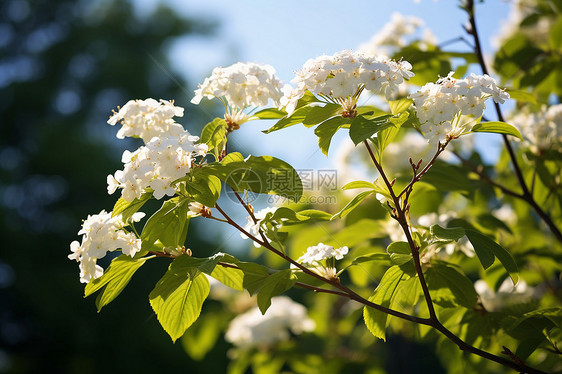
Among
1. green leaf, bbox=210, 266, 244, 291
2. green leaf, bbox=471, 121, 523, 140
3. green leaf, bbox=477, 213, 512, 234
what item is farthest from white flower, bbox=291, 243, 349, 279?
green leaf, bbox=477, 213, 512, 234

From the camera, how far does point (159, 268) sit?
11414 mm

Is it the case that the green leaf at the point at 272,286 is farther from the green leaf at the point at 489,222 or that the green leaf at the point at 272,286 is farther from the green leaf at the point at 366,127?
the green leaf at the point at 489,222

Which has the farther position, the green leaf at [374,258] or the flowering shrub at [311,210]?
the green leaf at [374,258]

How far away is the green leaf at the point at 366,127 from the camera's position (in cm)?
123

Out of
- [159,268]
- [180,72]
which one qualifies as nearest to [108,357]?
[159,268]

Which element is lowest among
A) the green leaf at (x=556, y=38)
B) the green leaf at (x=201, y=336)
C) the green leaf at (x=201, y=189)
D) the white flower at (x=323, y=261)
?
the green leaf at (x=201, y=336)

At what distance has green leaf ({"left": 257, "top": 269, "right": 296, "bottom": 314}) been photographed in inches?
56.8

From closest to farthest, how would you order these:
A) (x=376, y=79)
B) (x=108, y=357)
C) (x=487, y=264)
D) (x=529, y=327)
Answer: (x=487, y=264) < (x=376, y=79) < (x=529, y=327) < (x=108, y=357)

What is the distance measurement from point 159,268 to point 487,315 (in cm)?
1036

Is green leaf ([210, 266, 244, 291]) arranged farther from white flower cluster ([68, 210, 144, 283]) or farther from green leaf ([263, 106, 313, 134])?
green leaf ([263, 106, 313, 134])

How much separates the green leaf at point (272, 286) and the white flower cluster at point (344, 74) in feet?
1.79

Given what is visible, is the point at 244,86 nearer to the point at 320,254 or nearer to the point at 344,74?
the point at 344,74

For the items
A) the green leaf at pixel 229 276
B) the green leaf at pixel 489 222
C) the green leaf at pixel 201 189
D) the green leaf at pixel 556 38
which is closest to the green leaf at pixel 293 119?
the green leaf at pixel 201 189

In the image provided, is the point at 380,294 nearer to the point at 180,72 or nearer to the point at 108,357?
the point at 108,357
